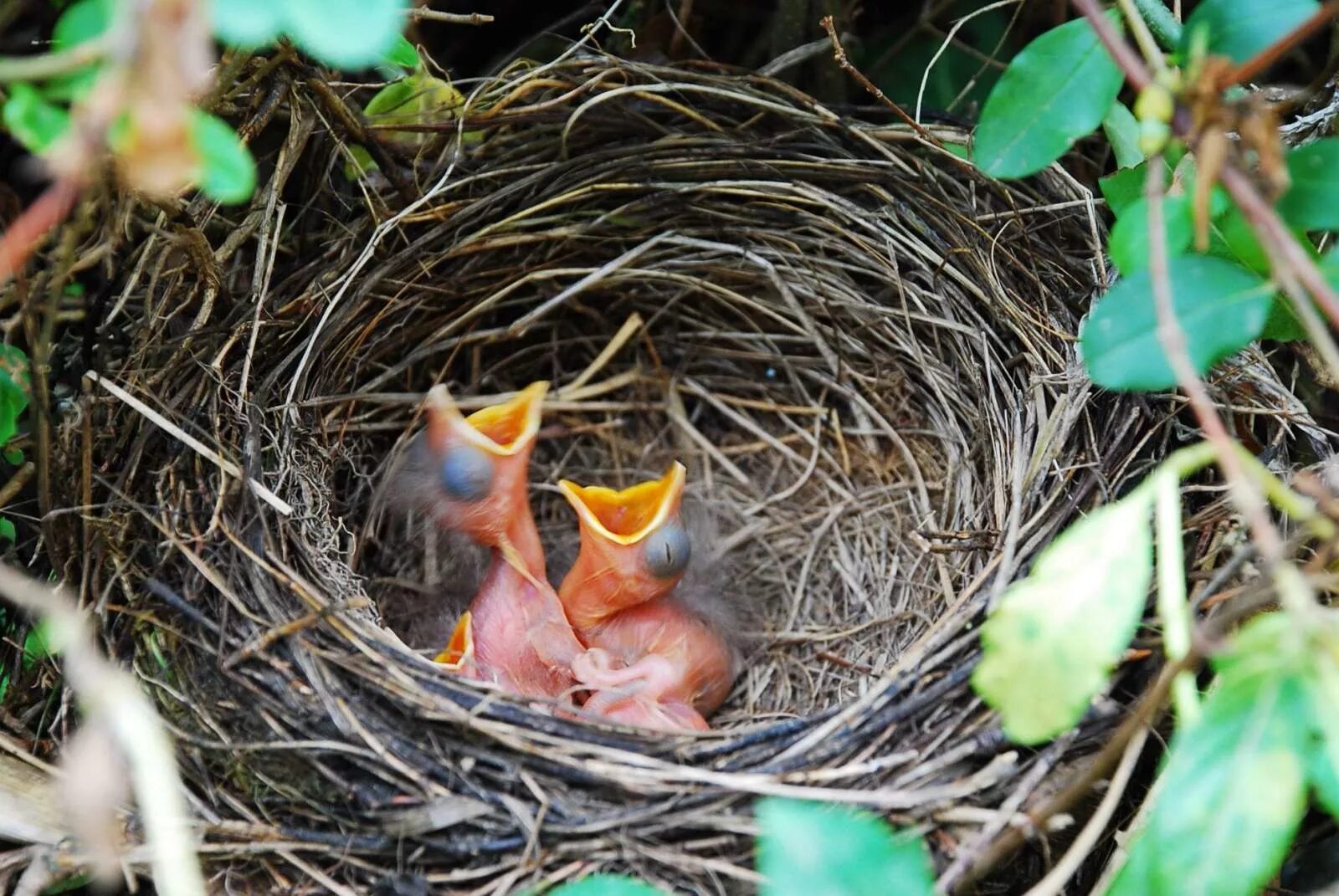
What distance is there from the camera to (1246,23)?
1169 mm

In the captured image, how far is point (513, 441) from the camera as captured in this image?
195 cm

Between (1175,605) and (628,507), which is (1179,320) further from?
(628,507)

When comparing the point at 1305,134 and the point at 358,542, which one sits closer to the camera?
the point at 1305,134

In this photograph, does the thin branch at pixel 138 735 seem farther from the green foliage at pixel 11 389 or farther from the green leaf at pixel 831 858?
the green foliage at pixel 11 389

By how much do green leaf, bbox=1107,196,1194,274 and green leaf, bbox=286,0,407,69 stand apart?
2.19 feet

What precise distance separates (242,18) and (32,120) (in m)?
0.25

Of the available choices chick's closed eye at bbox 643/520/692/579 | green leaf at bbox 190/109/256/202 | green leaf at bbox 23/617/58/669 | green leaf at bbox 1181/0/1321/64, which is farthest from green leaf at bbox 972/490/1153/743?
green leaf at bbox 23/617/58/669

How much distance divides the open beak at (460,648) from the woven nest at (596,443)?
126 millimetres

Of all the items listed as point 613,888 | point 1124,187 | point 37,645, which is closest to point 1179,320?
point 1124,187

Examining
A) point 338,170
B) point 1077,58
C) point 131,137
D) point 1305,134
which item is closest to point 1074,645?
point 1077,58

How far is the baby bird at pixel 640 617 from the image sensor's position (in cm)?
186

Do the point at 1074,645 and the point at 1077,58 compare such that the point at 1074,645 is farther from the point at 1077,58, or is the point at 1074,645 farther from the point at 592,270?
the point at 592,270

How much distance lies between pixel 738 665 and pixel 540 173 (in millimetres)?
881

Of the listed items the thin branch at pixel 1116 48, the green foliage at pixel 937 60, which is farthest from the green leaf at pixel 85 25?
the green foliage at pixel 937 60
